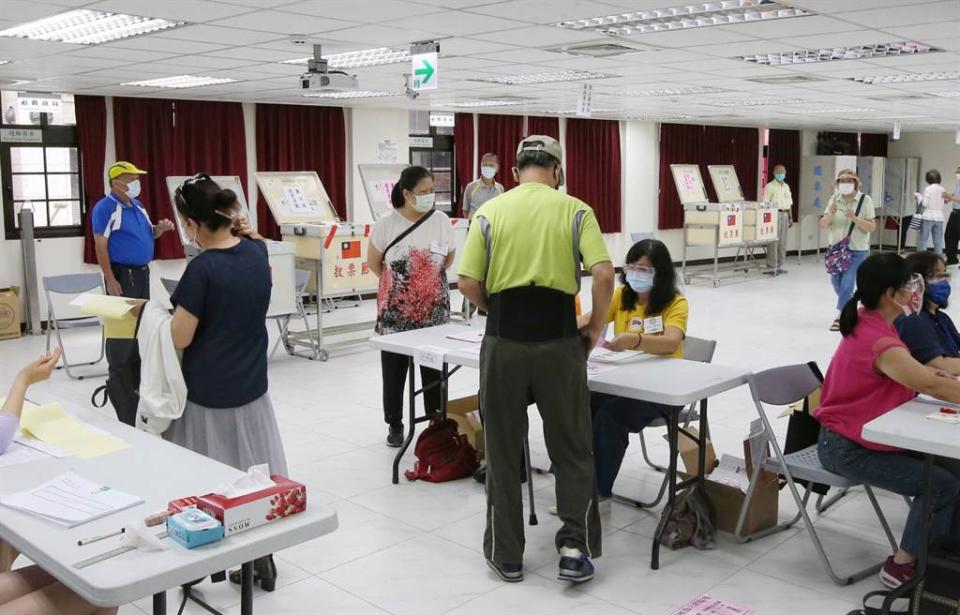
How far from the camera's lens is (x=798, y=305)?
1050cm

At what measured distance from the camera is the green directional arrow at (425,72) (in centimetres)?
551

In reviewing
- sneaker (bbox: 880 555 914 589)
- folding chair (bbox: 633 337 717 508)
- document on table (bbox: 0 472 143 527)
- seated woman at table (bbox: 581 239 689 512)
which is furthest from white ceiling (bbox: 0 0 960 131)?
document on table (bbox: 0 472 143 527)

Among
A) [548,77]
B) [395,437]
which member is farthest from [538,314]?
[548,77]

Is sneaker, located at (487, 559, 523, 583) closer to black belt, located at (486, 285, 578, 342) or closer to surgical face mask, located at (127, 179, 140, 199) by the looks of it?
black belt, located at (486, 285, 578, 342)

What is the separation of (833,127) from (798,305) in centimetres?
674

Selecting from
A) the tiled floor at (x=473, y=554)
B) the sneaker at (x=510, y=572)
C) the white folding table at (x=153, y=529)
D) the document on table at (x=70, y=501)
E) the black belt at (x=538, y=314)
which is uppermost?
the black belt at (x=538, y=314)

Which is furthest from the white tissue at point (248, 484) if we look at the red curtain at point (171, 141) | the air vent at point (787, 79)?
→ the red curtain at point (171, 141)

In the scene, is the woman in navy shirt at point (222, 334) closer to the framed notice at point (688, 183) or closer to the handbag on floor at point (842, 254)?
the handbag on floor at point (842, 254)

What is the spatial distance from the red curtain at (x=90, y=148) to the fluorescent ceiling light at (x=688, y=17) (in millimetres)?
5721

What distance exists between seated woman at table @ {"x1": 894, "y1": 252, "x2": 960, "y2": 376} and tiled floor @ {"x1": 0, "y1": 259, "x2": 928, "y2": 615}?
0.79 m

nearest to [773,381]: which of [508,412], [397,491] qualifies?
[508,412]

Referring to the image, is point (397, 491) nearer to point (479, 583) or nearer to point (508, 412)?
point (479, 583)

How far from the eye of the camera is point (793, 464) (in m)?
3.43

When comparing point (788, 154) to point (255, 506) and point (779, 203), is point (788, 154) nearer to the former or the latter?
point (779, 203)
